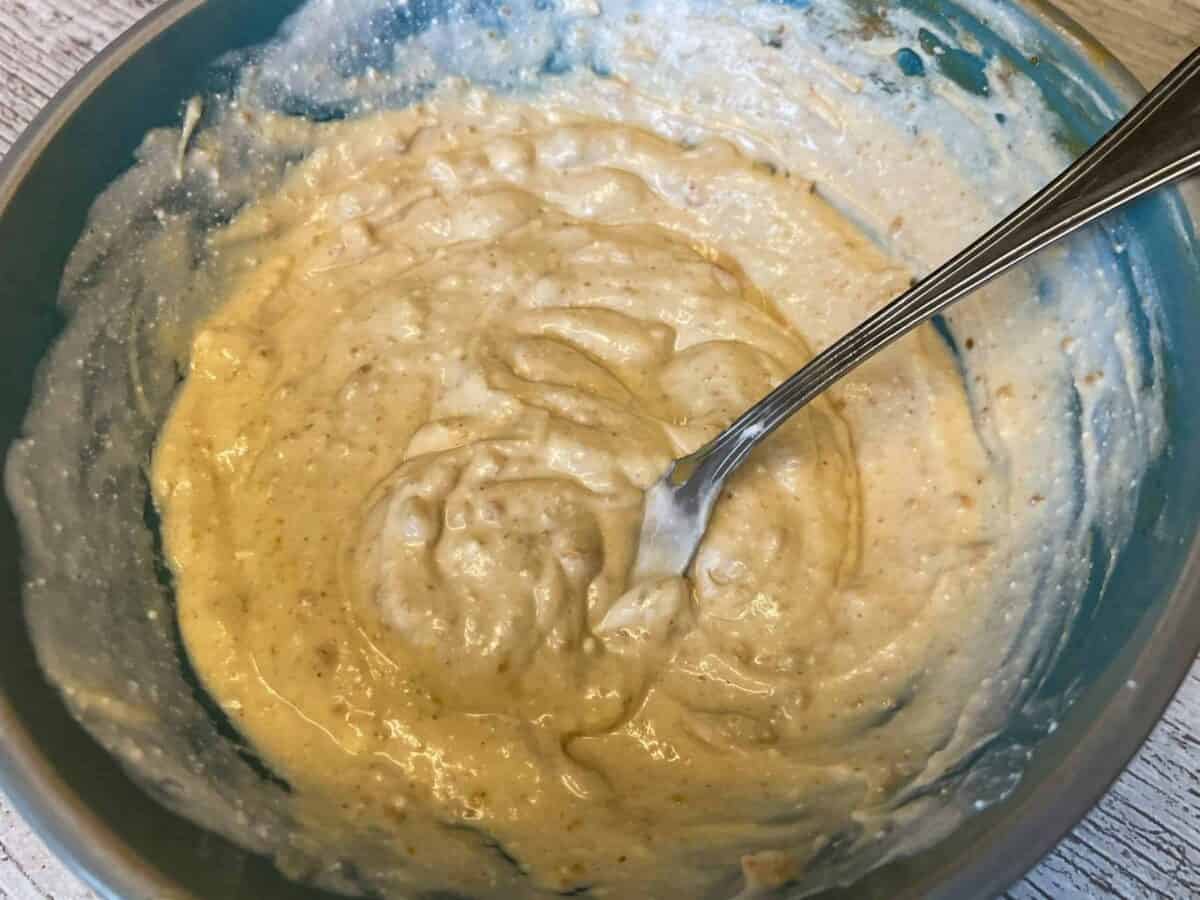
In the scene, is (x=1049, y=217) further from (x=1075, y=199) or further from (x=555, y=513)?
(x=555, y=513)

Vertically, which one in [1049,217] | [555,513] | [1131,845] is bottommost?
[555,513]

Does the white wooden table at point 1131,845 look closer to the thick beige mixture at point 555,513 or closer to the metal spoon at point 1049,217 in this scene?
the thick beige mixture at point 555,513

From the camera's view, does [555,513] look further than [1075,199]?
Yes

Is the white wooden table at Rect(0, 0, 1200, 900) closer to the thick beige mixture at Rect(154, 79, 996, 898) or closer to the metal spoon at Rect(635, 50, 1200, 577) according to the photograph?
the thick beige mixture at Rect(154, 79, 996, 898)

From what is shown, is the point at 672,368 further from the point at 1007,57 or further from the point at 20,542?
the point at 20,542

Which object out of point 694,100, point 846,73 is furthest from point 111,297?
point 846,73

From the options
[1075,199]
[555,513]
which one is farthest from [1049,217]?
[555,513]

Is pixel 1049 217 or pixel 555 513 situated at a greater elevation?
pixel 1049 217

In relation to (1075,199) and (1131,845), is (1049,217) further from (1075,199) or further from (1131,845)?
(1131,845)
